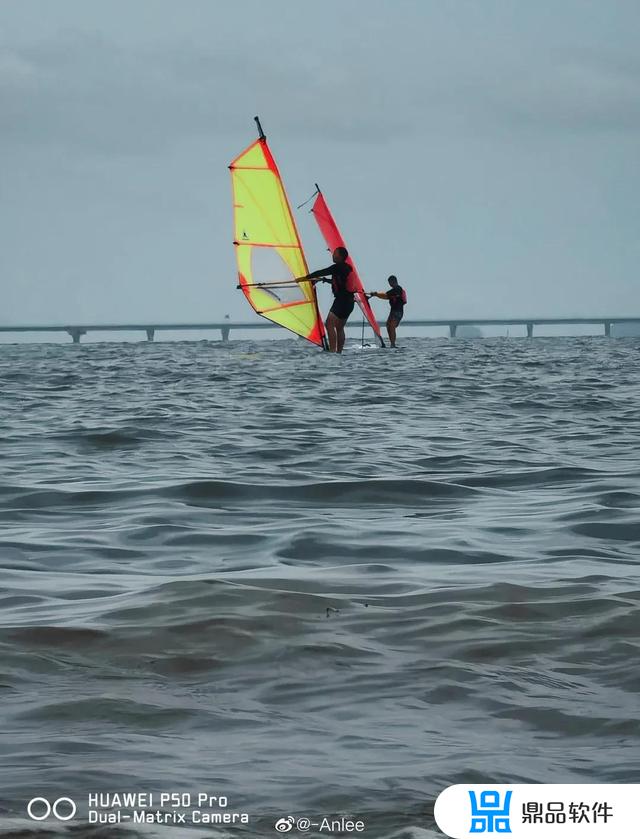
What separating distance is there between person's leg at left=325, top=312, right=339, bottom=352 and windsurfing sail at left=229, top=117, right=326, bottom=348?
3.33 feet

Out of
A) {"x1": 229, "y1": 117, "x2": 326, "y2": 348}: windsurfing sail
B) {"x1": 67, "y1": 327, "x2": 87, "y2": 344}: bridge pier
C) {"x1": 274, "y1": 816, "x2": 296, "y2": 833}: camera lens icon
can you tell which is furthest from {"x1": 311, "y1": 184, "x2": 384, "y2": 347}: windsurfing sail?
{"x1": 67, "y1": 327, "x2": 87, "y2": 344}: bridge pier

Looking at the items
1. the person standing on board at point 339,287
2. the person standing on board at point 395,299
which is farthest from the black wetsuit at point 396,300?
the person standing on board at point 339,287

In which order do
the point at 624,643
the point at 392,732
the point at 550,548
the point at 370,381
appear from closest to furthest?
the point at 392,732, the point at 624,643, the point at 550,548, the point at 370,381

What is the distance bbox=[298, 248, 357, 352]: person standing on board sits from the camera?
25214 millimetres

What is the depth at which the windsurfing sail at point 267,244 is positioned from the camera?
2684cm

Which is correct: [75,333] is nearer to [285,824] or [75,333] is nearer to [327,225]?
[327,225]

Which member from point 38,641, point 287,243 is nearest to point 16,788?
point 38,641

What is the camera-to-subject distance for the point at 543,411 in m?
13.1

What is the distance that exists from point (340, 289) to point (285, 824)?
2276cm

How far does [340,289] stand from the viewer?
82.7ft

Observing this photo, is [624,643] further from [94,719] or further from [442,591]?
[94,719]

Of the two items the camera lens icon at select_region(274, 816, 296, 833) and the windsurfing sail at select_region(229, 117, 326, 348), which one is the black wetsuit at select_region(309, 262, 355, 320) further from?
the camera lens icon at select_region(274, 816, 296, 833)

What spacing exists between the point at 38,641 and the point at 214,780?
1.42 metres

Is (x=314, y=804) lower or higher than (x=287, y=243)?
lower
